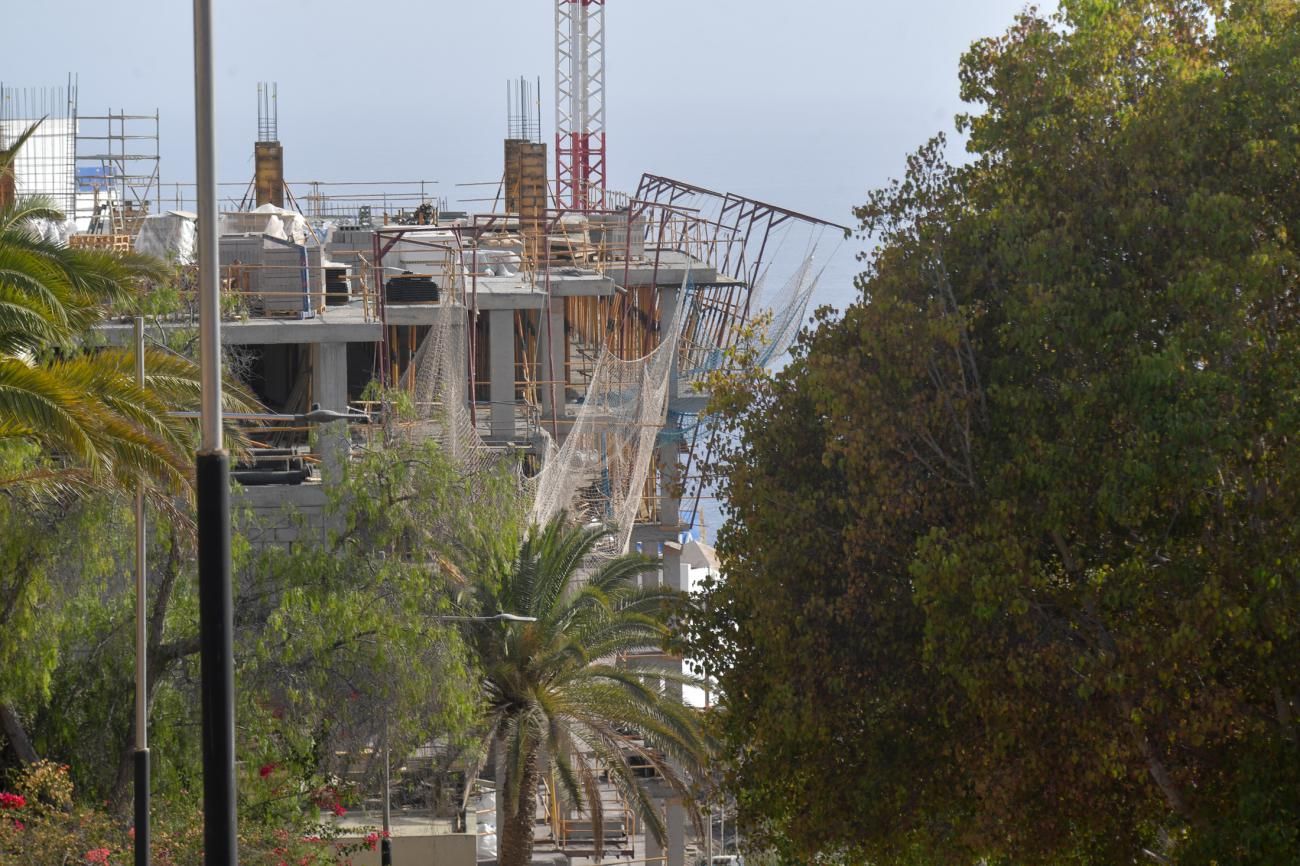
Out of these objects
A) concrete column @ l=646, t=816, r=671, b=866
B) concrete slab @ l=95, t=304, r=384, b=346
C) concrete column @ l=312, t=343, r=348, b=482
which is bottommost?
concrete column @ l=646, t=816, r=671, b=866

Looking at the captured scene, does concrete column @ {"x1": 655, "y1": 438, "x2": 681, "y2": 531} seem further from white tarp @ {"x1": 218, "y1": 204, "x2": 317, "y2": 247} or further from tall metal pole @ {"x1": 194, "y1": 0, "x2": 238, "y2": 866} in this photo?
tall metal pole @ {"x1": 194, "y1": 0, "x2": 238, "y2": 866}

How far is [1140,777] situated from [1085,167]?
14.8 feet

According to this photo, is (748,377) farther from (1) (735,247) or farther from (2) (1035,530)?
(1) (735,247)

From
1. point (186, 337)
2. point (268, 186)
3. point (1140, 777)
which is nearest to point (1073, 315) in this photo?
A: point (1140, 777)

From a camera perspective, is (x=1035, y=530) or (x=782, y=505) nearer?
(x=1035, y=530)

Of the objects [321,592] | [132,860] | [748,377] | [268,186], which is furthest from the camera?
[268,186]

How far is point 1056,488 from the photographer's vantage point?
41.9ft

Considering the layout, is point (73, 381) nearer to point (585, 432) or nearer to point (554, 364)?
point (585, 432)

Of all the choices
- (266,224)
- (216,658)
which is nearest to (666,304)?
(266,224)

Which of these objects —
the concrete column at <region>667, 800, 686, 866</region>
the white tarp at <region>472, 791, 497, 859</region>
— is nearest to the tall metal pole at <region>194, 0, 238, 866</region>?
the concrete column at <region>667, 800, 686, 866</region>

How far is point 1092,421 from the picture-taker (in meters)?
12.7

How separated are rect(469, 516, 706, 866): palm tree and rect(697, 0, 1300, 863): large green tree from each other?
573cm

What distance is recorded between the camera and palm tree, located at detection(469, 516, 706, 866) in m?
20.7

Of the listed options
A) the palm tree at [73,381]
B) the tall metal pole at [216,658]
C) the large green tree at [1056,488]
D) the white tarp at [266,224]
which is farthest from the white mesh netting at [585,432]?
the tall metal pole at [216,658]
